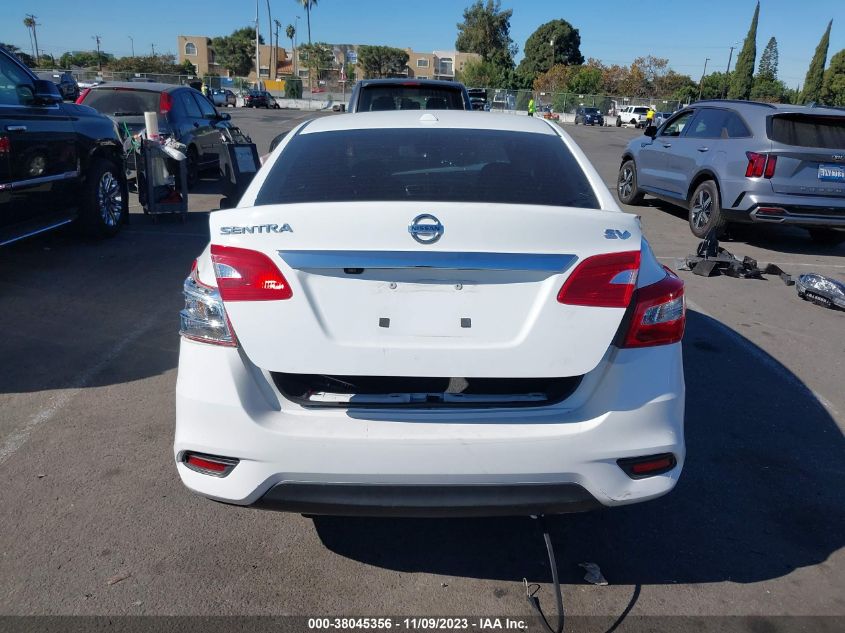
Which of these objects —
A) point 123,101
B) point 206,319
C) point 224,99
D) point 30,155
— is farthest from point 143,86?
point 224,99

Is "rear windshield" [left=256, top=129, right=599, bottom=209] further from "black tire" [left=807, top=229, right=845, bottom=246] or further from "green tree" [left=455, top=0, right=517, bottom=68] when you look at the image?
"green tree" [left=455, top=0, right=517, bottom=68]

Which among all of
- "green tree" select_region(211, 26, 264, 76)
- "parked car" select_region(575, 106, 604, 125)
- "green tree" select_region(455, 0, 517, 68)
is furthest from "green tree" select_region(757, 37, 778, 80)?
"green tree" select_region(211, 26, 264, 76)

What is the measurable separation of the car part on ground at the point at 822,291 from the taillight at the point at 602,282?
209 inches

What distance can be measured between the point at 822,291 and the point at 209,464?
6.33 metres

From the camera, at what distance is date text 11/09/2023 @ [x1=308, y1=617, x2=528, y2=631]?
2.49 metres

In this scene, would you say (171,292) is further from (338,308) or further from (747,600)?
(747,600)

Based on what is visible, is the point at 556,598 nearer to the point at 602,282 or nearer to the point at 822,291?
the point at 602,282

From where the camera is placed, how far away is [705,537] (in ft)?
9.93

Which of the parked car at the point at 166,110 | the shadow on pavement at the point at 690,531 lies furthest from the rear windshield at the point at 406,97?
the shadow on pavement at the point at 690,531

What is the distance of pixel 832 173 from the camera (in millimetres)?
8289

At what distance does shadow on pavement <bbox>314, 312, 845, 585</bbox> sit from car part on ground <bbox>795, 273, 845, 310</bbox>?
3.16m

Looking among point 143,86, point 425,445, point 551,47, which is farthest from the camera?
point 551,47

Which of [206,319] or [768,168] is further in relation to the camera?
[768,168]

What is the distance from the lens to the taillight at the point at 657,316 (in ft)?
7.87
